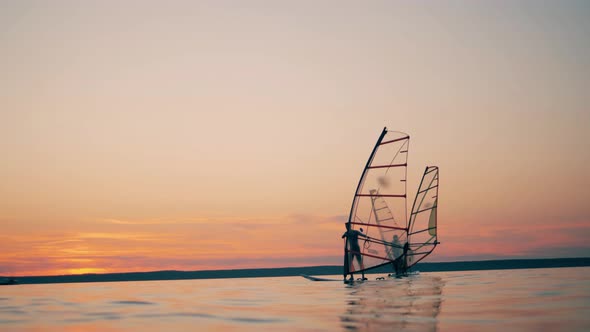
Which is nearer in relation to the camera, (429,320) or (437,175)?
(429,320)

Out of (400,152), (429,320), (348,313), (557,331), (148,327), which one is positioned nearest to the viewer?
(557,331)

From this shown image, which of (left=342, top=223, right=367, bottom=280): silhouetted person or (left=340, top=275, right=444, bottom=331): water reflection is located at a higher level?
(left=342, top=223, right=367, bottom=280): silhouetted person

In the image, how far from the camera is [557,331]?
26.0 metres

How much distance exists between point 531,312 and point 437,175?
5668 cm

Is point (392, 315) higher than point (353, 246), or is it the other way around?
point (353, 246)

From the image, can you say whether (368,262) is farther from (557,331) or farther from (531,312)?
(557,331)

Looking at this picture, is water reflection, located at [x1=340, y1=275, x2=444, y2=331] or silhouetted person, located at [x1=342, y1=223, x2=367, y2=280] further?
silhouetted person, located at [x1=342, y1=223, x2=367, y2=280]

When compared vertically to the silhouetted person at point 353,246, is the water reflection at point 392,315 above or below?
below

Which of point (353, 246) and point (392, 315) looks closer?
point (392, 315)

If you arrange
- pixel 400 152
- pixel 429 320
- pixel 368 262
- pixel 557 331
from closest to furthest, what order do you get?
pixel 557 331
pixel 429 320
pixel 400 152
pixel 368 262

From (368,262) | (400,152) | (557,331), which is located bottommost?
(557,331)

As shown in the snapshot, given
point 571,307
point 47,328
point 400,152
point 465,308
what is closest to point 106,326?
point 47,328

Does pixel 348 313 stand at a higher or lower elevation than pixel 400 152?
lower

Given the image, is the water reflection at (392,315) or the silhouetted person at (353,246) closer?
the water reflection at (392,315)
